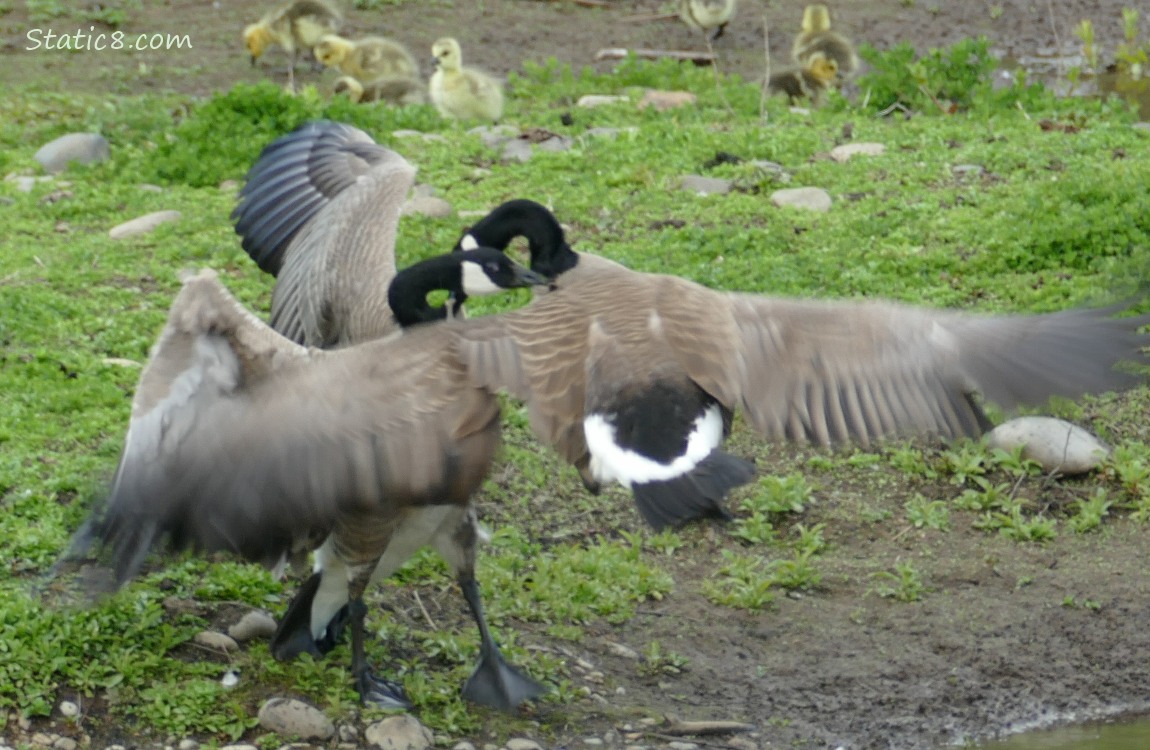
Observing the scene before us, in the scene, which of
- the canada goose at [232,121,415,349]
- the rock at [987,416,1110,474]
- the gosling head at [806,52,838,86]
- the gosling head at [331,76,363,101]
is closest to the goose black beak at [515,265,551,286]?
the canada goose at [232,121,415,349]

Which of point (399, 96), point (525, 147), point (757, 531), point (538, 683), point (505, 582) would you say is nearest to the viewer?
point (538, 683)

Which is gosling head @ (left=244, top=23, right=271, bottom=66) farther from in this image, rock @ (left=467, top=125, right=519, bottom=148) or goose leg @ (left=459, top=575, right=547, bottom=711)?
goose leg @ (left=459, top=575, right=547, bottom=711)

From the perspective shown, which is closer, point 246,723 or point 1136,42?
point 246,723

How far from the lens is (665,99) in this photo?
10.7 metres

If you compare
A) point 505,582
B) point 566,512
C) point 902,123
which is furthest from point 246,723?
point 902,123

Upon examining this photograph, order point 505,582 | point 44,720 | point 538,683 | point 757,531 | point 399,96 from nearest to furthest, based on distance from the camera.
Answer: point 44,720 → point 538,683 → point 505,582 → point 757,531 → point 399,96

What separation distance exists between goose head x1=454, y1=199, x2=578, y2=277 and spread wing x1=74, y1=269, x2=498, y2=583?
122cm

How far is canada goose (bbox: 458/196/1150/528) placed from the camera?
14.3 ft

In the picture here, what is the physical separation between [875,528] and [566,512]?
1.19 m

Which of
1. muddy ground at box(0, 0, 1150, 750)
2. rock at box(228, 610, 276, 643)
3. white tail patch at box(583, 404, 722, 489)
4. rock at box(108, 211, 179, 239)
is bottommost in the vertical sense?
muddy ground at box(0, 0, 1150, 750)

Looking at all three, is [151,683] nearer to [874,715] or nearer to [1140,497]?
[874,715]

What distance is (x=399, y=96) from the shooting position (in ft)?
37.9

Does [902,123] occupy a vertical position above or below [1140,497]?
above

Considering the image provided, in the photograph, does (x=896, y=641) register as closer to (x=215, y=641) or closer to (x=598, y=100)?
(x=215, y=641)
